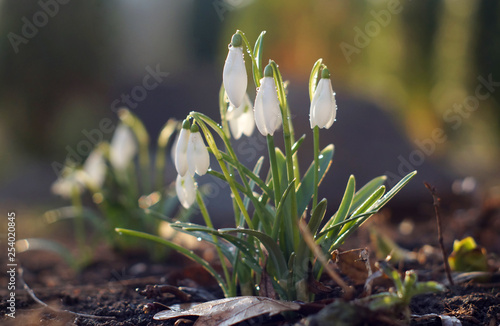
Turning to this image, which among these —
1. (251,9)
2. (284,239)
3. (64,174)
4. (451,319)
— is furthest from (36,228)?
(251,9)

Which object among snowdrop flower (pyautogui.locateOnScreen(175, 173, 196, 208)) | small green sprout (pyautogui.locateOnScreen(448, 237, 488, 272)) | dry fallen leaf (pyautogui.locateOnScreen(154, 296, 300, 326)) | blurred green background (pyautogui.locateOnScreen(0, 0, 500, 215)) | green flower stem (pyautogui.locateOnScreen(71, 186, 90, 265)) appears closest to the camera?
dry fallen leaf (pyautogui.locateOnScreen(154, 296, 300, 326))

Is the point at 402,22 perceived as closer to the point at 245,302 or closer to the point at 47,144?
the point at 47,144

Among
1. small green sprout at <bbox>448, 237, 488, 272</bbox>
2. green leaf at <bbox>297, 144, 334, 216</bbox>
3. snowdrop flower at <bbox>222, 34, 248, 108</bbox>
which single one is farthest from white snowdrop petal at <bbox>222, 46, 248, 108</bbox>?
small green sprout at <bbox>448, 237, 488, 272</bbox>

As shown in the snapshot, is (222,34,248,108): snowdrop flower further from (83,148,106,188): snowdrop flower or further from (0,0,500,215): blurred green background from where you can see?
(0,0,500,215): blurred green background

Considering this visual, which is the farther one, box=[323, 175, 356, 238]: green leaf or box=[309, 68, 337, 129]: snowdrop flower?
box=[323, 175, 356, 238]: green leaf

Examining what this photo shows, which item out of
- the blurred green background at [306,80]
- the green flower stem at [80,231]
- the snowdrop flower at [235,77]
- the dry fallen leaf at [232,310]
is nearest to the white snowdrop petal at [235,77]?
the snowdrop flower at [235,77]
